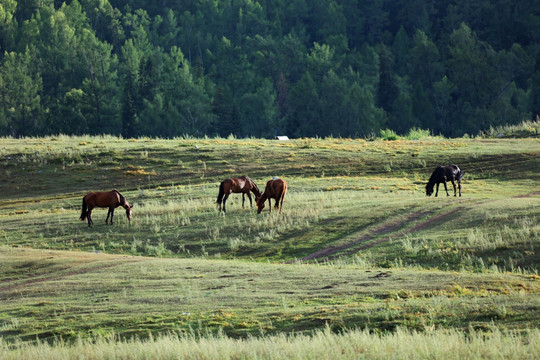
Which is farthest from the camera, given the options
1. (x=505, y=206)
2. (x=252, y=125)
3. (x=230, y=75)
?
(x=230, y=75)

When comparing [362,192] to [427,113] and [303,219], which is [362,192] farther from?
[427,113]

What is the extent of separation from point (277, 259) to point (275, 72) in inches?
4619

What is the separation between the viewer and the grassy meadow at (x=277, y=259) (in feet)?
54.0

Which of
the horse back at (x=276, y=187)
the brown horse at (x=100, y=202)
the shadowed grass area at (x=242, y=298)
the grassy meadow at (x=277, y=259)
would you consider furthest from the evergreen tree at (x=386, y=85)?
the shadowed grass area at (x=242, y=298)

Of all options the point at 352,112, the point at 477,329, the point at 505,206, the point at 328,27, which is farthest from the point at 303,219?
the point at 328,27

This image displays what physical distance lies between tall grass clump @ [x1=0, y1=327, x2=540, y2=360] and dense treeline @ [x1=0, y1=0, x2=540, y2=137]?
93.5 meters

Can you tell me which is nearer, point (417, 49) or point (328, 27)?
point (417, 49)

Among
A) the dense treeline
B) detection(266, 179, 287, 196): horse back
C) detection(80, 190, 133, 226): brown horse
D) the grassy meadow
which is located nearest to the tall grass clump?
the grassy meadow

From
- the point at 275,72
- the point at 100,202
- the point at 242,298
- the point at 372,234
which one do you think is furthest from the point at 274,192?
the point at 275,72

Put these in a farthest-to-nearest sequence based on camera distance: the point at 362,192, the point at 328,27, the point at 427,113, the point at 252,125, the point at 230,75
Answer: the point at 328,27, the point at 230,75, the point at 252,125, the point at 427,113, the point at 362,192

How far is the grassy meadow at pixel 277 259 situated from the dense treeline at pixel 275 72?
195 ft

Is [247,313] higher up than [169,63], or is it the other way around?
[169,63]

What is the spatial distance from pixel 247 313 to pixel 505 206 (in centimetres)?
1620

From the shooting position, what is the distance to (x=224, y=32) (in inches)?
6403
